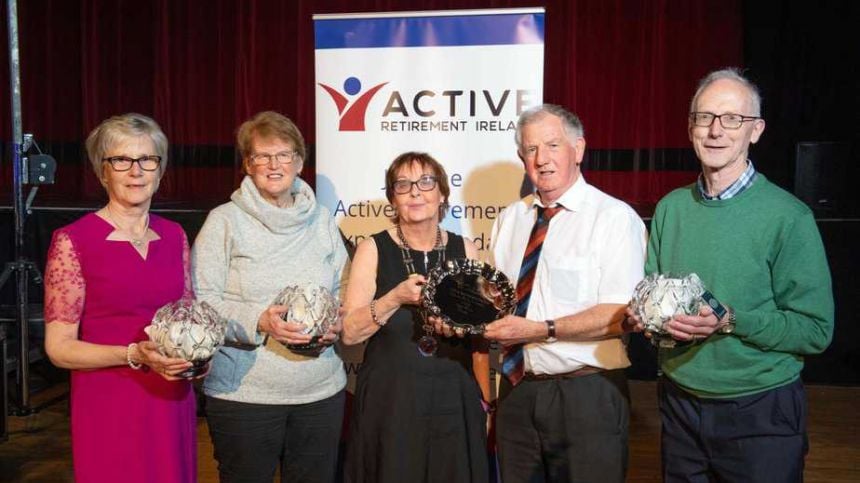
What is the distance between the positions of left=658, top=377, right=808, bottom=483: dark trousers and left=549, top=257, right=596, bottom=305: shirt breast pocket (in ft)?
1.48

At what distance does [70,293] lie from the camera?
7.24ft

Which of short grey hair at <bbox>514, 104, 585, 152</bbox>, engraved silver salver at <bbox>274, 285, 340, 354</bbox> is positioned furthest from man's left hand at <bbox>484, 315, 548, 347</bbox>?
short grey hair at <bbox>514, 104, 585, 152</bbox>

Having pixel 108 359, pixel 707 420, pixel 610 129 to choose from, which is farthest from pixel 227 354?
pixel 610 129

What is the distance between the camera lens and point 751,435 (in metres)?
2.28

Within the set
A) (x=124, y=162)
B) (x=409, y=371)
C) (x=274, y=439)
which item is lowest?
(x=274, y=439)

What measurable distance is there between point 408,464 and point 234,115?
765 cm

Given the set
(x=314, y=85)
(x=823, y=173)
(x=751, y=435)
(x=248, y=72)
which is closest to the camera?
(x=751, y=435)

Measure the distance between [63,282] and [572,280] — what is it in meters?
1.55

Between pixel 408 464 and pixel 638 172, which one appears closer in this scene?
pixel 408 464

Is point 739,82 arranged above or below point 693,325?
above

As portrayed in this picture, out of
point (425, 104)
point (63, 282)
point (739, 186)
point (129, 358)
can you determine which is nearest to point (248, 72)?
point (425, 104)

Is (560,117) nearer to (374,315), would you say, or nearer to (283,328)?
(374,315)

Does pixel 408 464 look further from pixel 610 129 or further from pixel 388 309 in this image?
pixel 610 129

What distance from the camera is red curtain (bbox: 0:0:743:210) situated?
849 centimetres
